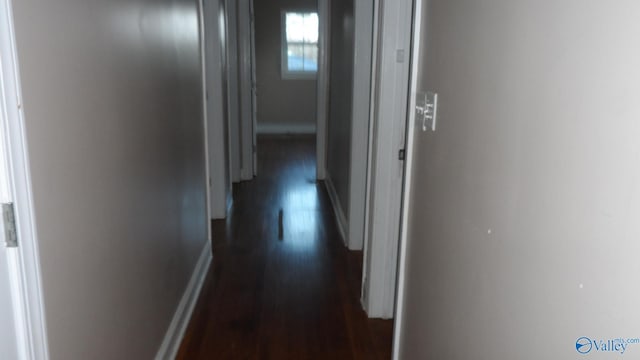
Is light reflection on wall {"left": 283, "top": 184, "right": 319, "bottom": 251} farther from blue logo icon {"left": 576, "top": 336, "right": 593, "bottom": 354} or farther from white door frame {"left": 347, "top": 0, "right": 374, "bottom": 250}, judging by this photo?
blue logo icon {"left": 576, "top": 336, "right": 593, "bottom": 354}

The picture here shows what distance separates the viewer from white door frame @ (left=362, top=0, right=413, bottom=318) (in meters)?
2.48

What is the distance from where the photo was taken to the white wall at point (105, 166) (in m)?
1.19

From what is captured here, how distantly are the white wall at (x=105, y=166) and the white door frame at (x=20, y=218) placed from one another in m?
0.03

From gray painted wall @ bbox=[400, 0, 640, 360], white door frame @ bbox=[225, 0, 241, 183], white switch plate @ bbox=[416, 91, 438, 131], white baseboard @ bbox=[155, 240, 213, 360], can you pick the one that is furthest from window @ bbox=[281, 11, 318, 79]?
gray painted wall @ bbox=[400, 0, 640, 360]

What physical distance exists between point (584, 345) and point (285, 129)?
29.3 feet

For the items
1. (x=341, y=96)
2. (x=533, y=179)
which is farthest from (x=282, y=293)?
(x=533, y=179)

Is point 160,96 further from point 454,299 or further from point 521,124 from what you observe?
point 521,124

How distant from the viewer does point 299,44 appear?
944 cm

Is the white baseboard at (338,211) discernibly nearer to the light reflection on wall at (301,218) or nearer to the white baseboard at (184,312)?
the light reflection on wall at (301,218)

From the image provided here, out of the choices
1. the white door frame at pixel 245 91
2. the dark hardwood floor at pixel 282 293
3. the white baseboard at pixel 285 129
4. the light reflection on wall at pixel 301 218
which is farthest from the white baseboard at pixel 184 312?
the white baseboard at pixel 285 129

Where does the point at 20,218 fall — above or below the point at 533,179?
below

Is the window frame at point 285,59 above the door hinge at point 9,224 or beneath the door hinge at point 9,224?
above

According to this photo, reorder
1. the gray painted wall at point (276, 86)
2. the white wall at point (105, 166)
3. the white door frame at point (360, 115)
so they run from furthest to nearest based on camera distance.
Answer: the gray painted wall at point (276, 86) < the white door frame at point (360, 115) < the white wall at point (105, 166)

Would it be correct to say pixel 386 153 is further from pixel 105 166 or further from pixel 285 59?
pixel 285 59
